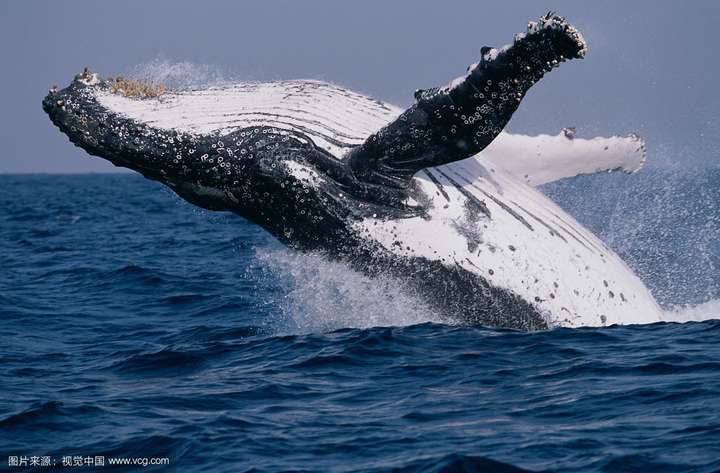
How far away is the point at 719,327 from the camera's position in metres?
11.7

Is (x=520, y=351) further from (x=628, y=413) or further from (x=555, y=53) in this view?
(x=555, y=53)

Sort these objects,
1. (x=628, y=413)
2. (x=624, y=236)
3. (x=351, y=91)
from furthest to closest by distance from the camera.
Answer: (x=624, y=236)
(x=351, y=91)
(x=628, y=413)

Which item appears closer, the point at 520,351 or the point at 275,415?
the point at 275,415

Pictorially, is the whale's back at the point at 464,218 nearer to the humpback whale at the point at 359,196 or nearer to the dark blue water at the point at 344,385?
the humpback whale at the point at 359,196

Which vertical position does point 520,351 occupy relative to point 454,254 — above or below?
below

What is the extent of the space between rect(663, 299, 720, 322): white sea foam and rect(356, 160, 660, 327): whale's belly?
766 mm

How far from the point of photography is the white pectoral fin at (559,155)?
12.8 m

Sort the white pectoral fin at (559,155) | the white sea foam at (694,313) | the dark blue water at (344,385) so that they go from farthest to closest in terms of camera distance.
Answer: the white pectoral fin at (559,155) < the white sea foam at (694,313) < the dark blue water at (344,385)

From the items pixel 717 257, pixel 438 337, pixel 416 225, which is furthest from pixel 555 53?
pixel 717 257

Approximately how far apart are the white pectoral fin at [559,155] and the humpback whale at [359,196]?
0.98m

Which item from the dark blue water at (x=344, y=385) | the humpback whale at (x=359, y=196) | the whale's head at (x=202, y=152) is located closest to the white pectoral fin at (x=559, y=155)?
the humpback whale at (x=359, y=196)

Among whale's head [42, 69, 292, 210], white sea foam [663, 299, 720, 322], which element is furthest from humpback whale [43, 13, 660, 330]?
white sea foam [663, 299, 720, 322]

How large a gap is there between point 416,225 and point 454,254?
1.61 feet

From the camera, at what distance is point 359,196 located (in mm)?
11188
